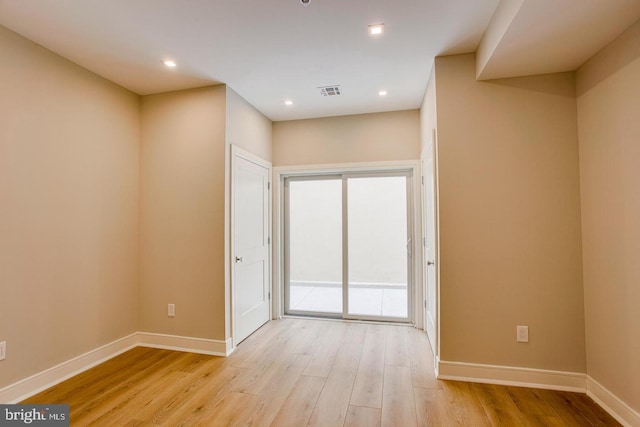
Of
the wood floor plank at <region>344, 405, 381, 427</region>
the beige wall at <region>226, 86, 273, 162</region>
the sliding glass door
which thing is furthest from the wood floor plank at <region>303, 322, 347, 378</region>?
the beige wall at <region>226, 86, 273, 162</region>

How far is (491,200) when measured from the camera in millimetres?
2387

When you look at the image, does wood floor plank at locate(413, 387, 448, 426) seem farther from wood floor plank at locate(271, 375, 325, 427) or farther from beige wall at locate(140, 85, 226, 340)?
beige wall at locate(140, 85, 226, 340)

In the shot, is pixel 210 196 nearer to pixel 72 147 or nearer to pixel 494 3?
pixel 72 147

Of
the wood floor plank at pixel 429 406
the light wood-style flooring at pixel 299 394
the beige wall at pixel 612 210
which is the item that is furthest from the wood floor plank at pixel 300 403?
the beige wall at pixel 612 210

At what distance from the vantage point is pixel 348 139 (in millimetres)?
3834

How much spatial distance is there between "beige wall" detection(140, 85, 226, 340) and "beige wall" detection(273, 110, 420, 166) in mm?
1190

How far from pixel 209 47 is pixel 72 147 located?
4.83ft

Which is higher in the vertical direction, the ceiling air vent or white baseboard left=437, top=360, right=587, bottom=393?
the ceiling air vent

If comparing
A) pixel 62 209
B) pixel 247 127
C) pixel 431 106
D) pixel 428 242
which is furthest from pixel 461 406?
pixel 62 209

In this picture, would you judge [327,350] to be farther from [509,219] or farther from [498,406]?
[509,219]

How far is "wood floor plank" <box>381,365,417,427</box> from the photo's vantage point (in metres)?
1.91

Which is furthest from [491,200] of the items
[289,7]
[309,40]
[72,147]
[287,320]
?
[72,147]

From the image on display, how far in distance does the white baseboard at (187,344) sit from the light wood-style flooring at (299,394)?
2.9 inches

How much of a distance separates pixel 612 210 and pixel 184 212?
3531 millimetres
